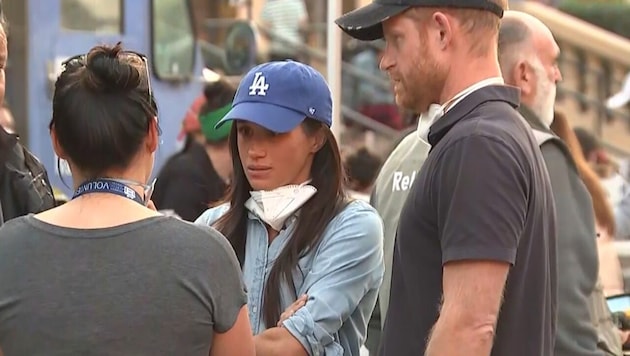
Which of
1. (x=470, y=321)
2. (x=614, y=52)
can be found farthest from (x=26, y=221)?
(x=614, y=52)

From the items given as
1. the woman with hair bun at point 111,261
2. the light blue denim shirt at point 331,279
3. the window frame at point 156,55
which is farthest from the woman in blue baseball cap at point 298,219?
the window frame at point 156,55

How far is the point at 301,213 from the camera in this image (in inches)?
139

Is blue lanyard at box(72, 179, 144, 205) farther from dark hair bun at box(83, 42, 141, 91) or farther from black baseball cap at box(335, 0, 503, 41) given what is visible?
black baseball cap at box(335, 0, 503, 41)

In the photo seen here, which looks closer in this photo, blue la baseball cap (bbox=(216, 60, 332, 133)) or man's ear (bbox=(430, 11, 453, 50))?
man's ear (bbox=(430, 11, 453, 50))

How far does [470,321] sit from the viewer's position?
281 cm

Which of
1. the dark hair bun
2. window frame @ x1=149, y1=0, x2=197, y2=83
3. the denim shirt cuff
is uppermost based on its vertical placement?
the dark hair bun

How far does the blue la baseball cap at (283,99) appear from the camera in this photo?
11.6ft

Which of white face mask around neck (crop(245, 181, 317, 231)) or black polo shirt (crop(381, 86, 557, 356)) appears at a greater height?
black polo shirt (crop(381, 86, 557, 356))

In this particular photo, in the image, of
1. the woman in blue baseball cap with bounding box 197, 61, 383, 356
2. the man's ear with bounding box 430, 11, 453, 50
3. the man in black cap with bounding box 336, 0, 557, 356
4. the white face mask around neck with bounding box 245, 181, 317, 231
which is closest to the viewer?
the man in black cap with bounding box 336, 0, 557, 356

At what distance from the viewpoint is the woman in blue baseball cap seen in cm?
341

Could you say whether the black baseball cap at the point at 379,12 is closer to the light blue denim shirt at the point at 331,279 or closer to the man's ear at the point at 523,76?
the light blue denim shirt at the point at 331,279

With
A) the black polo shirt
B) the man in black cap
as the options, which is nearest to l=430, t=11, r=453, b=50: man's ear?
the man in black cap

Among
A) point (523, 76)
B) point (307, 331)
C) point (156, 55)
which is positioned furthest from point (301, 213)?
point (156, 55)

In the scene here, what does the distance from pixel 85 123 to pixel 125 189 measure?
0.17 meters
